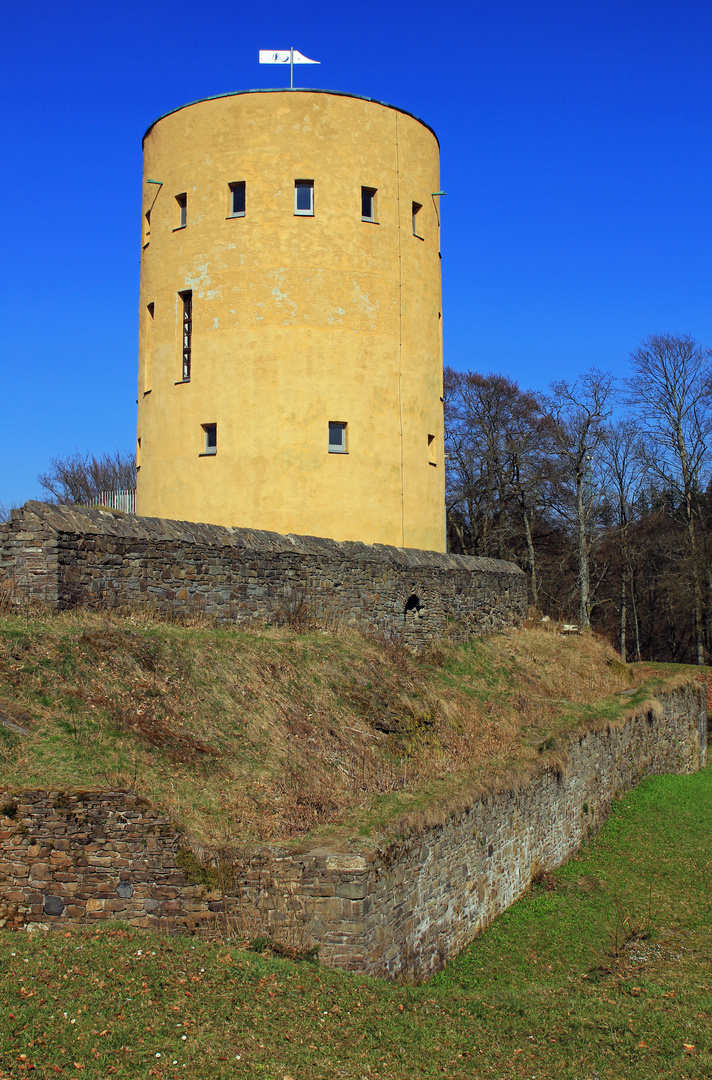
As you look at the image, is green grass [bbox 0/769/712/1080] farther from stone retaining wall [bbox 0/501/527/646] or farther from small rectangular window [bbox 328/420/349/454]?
small rectangular window [bbox 328/420/349/454]

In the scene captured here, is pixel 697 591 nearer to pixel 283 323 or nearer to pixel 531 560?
pixel 531 560

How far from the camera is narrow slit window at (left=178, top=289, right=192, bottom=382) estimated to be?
1919cm

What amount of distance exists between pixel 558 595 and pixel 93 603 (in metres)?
33.4

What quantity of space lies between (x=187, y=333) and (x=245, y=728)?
11533mm

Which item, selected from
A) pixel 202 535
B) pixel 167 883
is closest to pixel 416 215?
pixel 202 535

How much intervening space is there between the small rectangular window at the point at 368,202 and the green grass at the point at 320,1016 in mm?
15493

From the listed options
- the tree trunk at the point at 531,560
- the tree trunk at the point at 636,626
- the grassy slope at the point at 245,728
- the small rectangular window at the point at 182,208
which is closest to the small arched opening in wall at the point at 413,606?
the grassy slope at the point at 245,728

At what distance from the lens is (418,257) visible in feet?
67.1

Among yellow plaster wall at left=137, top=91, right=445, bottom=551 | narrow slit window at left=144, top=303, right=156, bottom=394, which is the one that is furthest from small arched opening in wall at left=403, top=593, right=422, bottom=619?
narrow slit window at left=144, top=303, right=156, bottom=394

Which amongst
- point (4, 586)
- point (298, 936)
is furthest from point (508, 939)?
point (4, 586)

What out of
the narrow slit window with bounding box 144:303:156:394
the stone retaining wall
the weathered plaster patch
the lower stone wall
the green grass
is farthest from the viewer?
the narrow slit window with bounding box 144:303:156:394

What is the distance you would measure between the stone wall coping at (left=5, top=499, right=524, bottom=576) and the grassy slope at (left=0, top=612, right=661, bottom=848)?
120 cm

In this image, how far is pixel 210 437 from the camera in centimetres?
1916

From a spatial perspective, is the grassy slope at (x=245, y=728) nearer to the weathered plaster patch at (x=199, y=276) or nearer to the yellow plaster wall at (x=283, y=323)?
the yellow plaster wall at (x=283, y=323)
